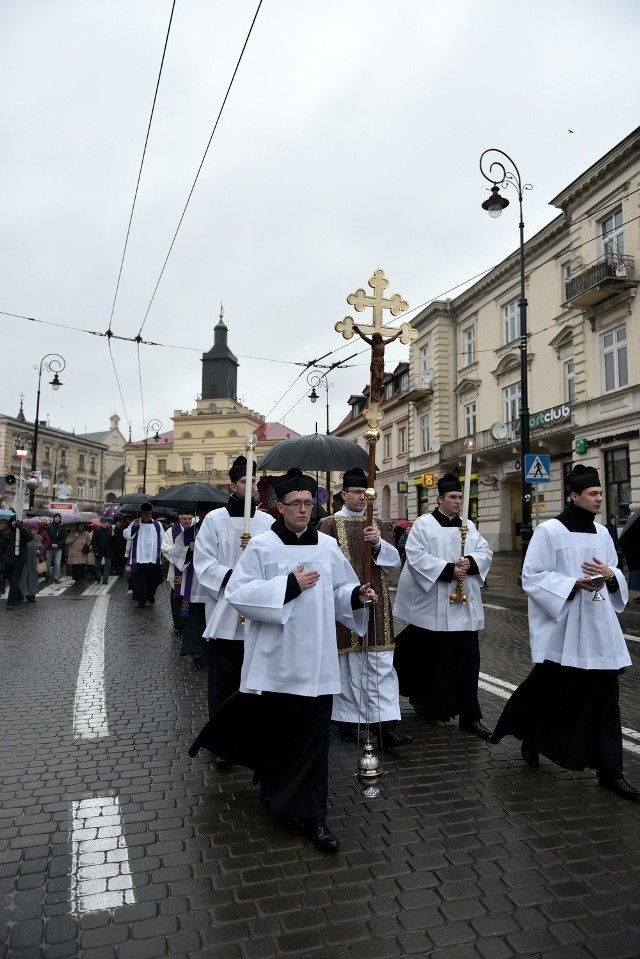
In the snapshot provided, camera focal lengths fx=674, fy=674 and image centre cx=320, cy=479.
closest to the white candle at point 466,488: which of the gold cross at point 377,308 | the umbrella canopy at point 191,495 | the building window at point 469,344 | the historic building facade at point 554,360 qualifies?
the gold cross at point 377,308

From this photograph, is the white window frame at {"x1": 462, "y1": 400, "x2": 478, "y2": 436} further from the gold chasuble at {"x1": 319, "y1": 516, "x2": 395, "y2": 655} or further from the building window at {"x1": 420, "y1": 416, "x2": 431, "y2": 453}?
the gold chasuble at {"x1": 319, "y1": 516, "x2": 395, "y2": 655}

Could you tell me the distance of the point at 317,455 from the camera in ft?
29.5

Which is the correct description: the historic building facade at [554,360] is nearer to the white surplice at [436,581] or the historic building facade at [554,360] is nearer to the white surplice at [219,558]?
the white surplice at [436,581]

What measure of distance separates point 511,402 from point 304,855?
89.7 feet

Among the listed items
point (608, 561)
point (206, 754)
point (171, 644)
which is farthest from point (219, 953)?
point (171, 644)

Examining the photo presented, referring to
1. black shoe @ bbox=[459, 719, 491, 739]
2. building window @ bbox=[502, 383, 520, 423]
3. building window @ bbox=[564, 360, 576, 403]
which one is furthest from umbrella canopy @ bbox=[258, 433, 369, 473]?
building window @ bbox=[502, 383, 520, 423]

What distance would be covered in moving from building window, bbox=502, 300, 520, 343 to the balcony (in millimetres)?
6223

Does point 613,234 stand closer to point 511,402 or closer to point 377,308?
point 511,402

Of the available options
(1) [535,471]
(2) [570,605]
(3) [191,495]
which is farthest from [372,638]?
(1) [535,471]

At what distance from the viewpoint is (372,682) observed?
4.87 m

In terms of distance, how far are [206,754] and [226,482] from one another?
70.9m

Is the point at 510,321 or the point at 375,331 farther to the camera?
the point at 510,321

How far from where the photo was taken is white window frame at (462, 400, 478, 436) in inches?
1256

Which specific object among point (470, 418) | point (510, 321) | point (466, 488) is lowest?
point (466, 488)
